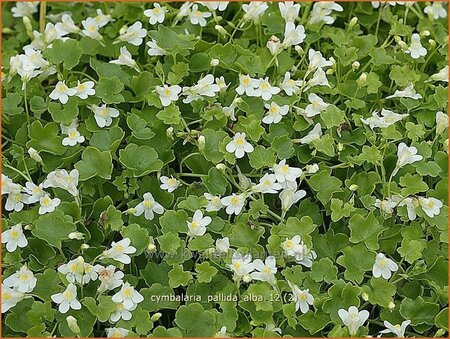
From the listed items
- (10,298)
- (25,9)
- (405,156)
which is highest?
(405,156)

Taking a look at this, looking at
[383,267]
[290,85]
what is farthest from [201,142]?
[383,267]

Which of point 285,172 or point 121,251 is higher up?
point 285,172

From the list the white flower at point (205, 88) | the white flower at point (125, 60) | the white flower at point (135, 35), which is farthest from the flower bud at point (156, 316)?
the white flower at point (135, 35)

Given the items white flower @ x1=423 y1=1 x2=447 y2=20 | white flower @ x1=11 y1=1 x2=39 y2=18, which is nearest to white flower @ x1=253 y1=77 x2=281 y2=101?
A: white flower @ x1=423 y1=1 x2=447 y2=20

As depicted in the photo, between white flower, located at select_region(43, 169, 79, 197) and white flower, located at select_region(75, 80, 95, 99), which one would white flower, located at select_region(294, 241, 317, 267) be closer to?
white flower, located at select_region(43, 169, 79, 197)

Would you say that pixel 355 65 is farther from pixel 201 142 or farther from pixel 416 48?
pixel 201 142

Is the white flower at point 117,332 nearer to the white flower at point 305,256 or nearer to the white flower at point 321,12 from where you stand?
the white flower at point 305,256
